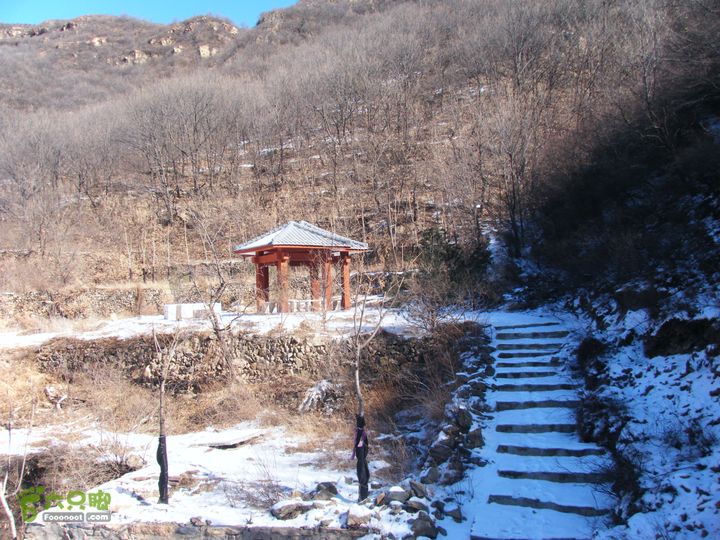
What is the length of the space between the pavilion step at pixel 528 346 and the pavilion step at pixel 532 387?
1.37 meters

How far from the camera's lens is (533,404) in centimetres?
725

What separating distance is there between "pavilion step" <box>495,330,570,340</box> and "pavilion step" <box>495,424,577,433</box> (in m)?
2.94

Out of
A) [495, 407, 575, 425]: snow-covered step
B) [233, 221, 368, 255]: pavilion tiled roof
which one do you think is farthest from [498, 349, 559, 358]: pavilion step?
[233, 221, 368, 255]: pavilion tiled roof

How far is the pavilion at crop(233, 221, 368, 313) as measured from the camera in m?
14.1

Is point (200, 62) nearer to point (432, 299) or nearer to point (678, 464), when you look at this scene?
point (432, 299)

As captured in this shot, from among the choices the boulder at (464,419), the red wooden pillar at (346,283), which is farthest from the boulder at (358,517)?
the red wooden pillar at (346,283)

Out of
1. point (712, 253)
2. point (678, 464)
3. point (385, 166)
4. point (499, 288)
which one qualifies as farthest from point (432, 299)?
point (385, 166)

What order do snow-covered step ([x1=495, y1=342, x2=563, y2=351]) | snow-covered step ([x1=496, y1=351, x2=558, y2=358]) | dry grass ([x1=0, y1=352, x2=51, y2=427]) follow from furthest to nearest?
dry grass ([x1=0, y1=352, x2=51, y2=427]), snow-covered step ([x1=495, y1=342, x2=563, y2=351]), snow-covered step ([x1=496, y1=351, x2=558, y2=358])

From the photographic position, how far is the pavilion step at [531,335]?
9.21 metres

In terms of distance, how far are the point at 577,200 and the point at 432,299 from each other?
4559 millimetres

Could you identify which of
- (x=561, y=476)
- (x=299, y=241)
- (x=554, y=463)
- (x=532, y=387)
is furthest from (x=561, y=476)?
(x=299, y=241)

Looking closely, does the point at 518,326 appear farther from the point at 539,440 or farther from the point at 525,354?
the point at 539,440

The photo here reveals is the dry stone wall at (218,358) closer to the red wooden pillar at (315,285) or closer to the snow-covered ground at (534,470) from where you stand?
the snow-covered ground at (534,470)

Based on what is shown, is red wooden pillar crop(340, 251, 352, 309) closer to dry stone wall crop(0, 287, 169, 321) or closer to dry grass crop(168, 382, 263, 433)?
dry grass crop(168, 382, 263, 433)
